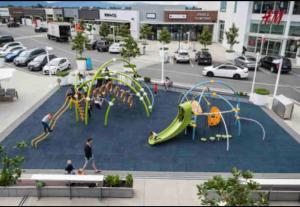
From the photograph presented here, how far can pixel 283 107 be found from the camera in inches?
637

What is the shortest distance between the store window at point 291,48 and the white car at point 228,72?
511 inches

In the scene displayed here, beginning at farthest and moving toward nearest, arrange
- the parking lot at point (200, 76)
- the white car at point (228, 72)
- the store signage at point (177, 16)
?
the store signage at point (177, 16) < the white car at point (228, 72) < the parking lot at point (200, 76)

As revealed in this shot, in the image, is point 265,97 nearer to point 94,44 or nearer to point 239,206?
point 239,206

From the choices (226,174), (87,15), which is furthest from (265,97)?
(87,15)

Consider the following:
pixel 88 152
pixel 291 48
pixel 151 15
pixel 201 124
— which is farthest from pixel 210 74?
pixel 151 15

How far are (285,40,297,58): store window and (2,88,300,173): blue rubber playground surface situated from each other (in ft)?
69.9

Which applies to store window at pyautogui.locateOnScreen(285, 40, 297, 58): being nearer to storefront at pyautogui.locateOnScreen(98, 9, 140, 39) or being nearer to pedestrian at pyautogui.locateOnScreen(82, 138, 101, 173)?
storefront at pyautogui.locateOnScreen(98, 9, 140, 39)

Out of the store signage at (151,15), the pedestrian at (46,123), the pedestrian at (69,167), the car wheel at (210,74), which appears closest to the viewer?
the pedestrian at (69,167)

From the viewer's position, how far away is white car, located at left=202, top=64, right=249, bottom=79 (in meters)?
24.7

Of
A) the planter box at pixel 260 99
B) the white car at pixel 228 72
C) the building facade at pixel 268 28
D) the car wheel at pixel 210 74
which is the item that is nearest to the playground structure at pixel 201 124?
the planter box at pixel 260 99

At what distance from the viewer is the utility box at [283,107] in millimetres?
16031

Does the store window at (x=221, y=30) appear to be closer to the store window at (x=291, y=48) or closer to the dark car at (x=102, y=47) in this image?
the store window at (x=291, y=48)

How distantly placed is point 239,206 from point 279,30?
3293cm

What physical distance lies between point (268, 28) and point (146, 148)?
29.1m
